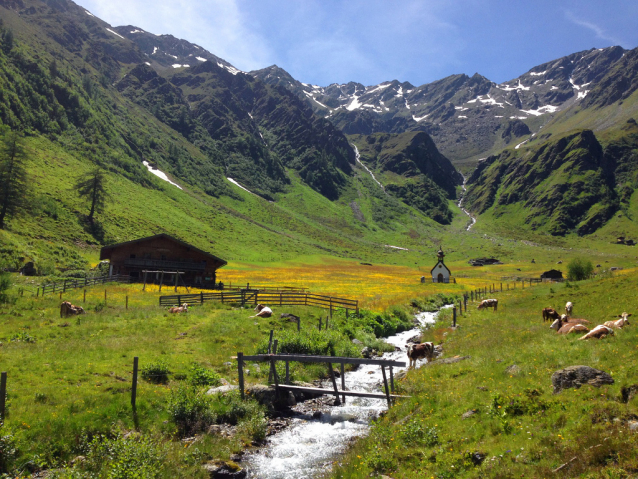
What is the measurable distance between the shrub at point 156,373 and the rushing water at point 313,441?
604 cm

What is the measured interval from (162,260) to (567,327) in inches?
2150

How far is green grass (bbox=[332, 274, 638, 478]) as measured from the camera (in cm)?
784

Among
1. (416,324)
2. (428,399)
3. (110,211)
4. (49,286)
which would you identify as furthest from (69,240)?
(428,399)

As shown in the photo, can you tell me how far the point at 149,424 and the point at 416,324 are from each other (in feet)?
92.5

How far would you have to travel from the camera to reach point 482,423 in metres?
10.4

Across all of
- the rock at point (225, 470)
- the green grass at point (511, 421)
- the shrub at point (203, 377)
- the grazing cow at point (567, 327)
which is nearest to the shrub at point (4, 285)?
the shrub at point (203, 377)

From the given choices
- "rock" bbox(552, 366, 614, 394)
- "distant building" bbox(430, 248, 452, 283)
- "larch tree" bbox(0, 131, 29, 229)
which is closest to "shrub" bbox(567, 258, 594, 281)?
"distant building" bbox(430, 248, 452, 283)

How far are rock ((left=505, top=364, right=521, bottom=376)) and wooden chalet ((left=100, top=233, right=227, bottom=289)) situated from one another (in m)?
47.3

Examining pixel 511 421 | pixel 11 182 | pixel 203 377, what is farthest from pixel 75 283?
pixel 511 421

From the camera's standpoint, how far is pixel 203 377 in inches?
668

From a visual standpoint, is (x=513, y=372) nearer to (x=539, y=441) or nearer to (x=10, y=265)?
(x=539, y=441)

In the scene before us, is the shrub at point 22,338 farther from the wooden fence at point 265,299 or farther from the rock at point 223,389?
the wooden fence at point 265,299

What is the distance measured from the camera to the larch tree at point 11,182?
60781 mm

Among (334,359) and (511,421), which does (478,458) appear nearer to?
(511,421)
